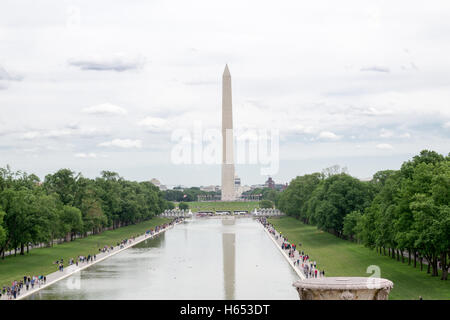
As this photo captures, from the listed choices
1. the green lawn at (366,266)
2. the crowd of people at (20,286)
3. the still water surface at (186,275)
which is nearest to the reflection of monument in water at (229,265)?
the still water surface at (186,275)

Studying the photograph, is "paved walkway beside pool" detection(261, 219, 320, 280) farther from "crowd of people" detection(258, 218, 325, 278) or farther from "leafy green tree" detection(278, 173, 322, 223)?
"leafy green tree" detection(278, 173, 322, 223)

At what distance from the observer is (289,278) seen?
42.8 m

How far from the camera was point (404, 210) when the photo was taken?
145 feet

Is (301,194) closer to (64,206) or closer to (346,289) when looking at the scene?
(64,206)

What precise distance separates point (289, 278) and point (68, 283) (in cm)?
1471

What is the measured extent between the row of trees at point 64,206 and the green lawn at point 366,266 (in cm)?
2509

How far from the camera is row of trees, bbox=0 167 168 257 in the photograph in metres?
56.6

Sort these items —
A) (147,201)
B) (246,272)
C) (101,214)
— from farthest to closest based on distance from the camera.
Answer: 1. (147,201)
2. (101,214)
3. (246,272)

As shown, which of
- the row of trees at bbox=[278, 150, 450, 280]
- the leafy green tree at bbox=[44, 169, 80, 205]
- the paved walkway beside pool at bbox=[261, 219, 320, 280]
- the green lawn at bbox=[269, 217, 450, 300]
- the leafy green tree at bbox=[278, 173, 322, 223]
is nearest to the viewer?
the green lawn at bbox=[269, 217, 450, 300]

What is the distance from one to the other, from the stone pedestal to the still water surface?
24014mm

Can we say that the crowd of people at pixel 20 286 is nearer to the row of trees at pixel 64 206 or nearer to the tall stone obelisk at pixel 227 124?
the row of trees at pixel 64 206

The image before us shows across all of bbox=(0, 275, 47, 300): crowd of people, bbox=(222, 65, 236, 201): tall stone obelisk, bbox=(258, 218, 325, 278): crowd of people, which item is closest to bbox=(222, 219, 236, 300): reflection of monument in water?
bbox=(258, 218, 325, 278): crowd of people
